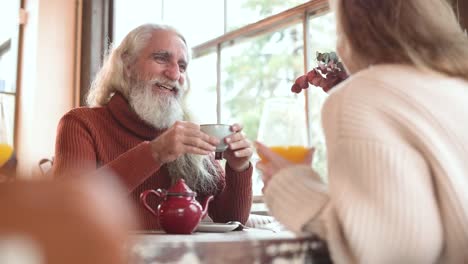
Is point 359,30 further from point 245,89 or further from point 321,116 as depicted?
point 245,89

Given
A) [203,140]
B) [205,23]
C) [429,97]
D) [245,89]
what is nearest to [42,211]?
[429,97]

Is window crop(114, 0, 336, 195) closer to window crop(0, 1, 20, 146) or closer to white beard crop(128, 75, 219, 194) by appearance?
white beard crop(128, 75, 219, 194)

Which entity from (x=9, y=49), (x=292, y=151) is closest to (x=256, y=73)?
(x=292, y=151)

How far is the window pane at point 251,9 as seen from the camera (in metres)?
2.78

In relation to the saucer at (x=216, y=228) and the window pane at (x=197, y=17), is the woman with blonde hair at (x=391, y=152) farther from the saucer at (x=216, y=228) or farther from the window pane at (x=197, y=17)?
the window pane at (x=197, y=17)

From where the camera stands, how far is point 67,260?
0.21m

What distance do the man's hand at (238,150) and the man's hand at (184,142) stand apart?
57mm

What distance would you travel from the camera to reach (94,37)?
3.98 m

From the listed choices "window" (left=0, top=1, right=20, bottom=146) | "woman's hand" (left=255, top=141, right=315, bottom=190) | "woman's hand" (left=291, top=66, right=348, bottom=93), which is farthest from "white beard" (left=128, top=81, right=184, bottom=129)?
"window" (left=0, top=1, right=20, bottom=146)

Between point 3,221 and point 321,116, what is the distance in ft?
2.24

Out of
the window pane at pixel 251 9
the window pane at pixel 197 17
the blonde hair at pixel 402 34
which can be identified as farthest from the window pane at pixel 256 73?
the blonde hair at pixel 402 34

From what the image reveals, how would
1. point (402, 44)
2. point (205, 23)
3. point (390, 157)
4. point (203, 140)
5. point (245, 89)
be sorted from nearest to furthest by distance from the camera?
point (390, 157) → point (402, 44) → point (203, 140) → point (245, 89) → point (205, 23)

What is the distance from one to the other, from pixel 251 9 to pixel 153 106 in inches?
47.6

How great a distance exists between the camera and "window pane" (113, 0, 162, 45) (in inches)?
156
